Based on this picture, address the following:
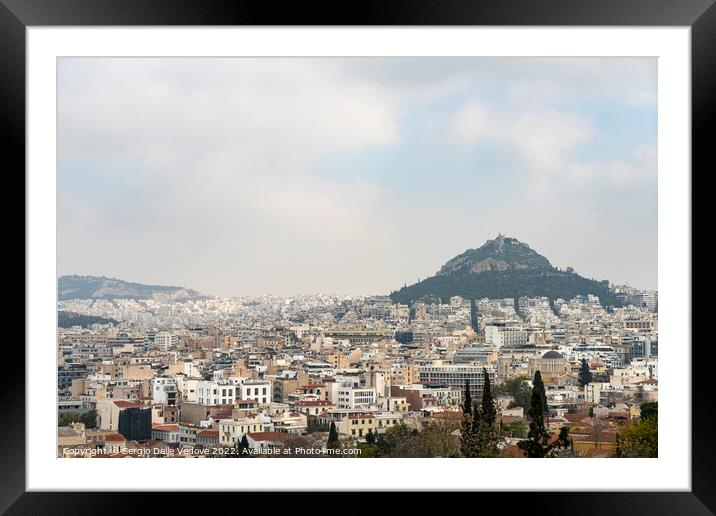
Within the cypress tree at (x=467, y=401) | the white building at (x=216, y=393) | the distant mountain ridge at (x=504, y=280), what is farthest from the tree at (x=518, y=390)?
the white building at (x=216, y=393)

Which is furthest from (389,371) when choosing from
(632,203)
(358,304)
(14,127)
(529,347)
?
(14,127)

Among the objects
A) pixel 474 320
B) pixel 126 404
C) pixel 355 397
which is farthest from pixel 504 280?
pixel 126 404

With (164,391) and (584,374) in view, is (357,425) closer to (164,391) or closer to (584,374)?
(164,391)

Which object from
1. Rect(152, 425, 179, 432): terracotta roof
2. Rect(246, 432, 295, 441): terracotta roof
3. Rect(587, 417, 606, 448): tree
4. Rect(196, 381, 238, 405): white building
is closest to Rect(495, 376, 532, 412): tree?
Rect(587, 417, 606, 448): tree

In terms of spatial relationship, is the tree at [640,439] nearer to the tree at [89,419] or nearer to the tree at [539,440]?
the tree at [539,440]
